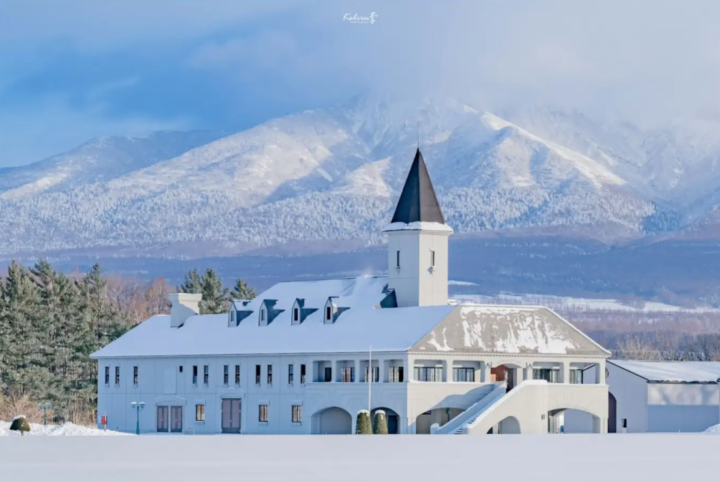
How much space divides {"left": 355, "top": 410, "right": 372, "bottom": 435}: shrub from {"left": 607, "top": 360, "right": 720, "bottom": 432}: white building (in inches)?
725

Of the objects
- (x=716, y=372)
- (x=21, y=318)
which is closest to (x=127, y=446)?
(x=716, y=372)

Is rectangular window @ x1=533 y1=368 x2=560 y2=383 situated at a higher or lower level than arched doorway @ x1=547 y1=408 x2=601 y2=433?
higher

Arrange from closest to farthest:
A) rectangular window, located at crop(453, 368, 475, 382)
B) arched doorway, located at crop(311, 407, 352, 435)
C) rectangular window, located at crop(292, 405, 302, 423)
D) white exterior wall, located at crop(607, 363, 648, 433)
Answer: rectangular window, located at crop(453, 368, 475, 382), arched doorway, located at crop(311, 407, 352, 435), rectangular window, located at crop(292, 405, 302, 423), white exterior wall, located at crop(607, 363, 648, 433)

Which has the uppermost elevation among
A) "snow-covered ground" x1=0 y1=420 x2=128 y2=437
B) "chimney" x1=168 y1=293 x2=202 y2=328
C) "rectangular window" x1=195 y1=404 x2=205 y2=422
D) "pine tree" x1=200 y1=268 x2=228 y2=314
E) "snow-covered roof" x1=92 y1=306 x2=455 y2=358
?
"pine tree" x1=200 y1=268 x2=228 y2=314

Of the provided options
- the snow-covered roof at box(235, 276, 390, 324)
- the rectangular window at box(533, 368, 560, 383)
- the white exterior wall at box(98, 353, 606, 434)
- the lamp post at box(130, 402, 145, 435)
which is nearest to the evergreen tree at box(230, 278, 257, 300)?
the snow-covered roof at box(235, 276, 390, 324)

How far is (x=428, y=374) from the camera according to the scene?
Answer: 91.7 meters

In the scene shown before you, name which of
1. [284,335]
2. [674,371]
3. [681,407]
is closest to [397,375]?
[284,335]

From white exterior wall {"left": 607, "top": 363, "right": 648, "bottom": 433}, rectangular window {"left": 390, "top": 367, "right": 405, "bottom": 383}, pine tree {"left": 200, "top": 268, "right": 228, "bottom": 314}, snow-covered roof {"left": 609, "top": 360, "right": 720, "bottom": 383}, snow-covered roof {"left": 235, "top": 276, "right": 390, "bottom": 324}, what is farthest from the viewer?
pine tree {"left": 200, "top": 268, "right": 228, "bottom": 314}

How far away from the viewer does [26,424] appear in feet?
246

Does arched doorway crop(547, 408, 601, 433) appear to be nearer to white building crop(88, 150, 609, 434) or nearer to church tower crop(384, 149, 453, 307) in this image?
white building crop(88, 150, 609, 434)

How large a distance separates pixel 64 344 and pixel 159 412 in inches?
809

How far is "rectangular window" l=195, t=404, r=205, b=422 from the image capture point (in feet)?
335

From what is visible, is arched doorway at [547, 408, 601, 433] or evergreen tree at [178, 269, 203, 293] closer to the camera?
arched doorway at [547, 408, 601, 433]

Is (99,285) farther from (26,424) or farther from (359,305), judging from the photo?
(26,424)
